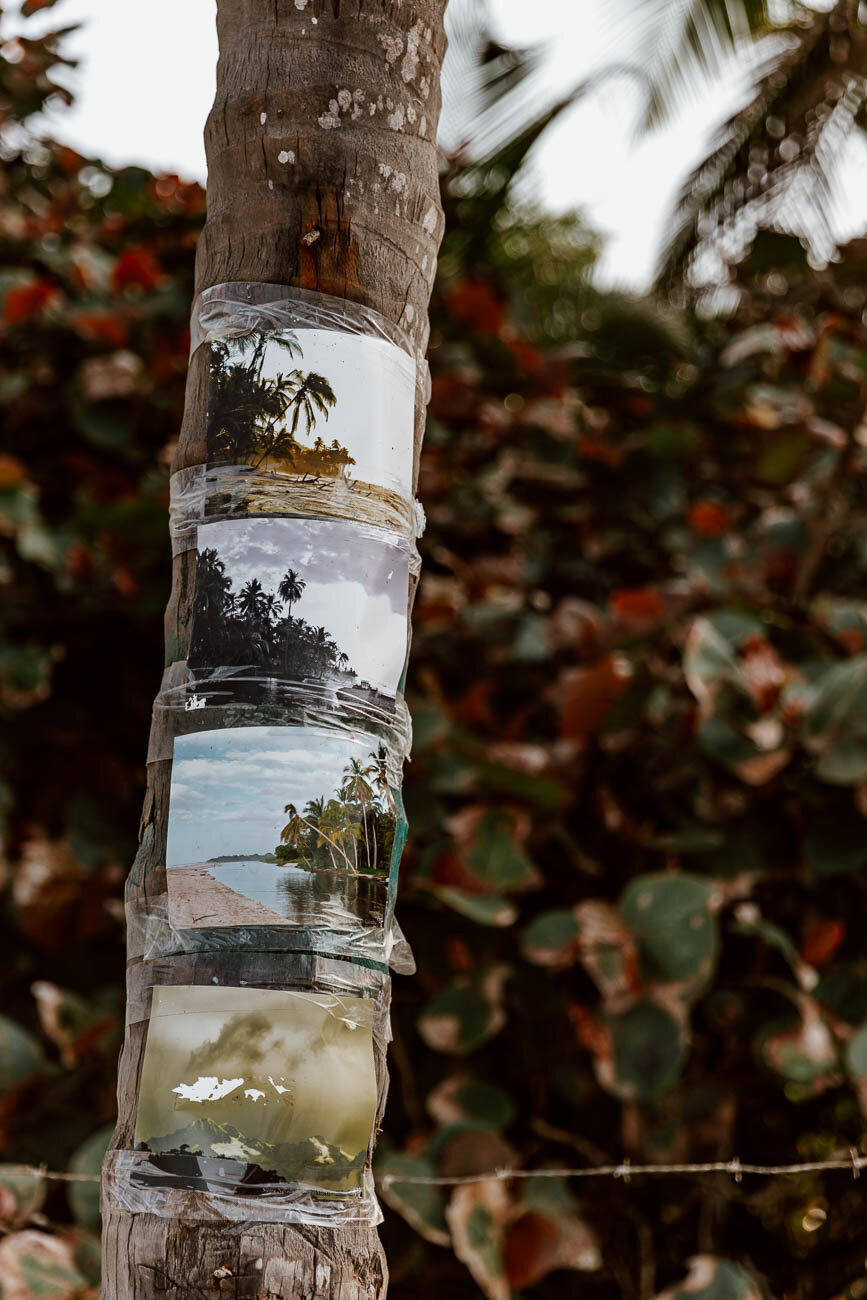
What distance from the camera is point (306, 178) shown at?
2.81 ft

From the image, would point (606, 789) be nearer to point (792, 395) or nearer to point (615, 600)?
point (615, 600)

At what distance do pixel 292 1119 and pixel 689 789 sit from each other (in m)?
1.70

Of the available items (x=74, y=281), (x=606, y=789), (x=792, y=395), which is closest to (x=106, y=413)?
(x=74, y=281)

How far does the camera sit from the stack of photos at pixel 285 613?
818 mm

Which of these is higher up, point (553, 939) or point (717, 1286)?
point (553, 939)

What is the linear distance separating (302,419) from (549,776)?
162 centimetres

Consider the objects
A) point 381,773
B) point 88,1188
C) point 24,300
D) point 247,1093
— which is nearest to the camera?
point 247,1093

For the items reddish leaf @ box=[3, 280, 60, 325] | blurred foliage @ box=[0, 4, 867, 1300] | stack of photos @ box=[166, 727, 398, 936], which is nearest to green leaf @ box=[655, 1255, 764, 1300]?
blurred foliage @ box=[0, 4, 867, 1300]

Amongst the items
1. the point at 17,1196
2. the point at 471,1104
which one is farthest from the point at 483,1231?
the point at 17,1196

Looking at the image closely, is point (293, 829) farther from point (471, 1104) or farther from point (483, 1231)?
point (471, 1104)

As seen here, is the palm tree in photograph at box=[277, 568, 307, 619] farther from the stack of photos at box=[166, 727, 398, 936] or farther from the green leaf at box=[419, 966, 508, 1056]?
the green leaf at box=[419, 966, 508, 1056]

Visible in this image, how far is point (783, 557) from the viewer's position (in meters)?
2.68

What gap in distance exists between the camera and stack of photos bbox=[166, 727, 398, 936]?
→ 792 millimetres

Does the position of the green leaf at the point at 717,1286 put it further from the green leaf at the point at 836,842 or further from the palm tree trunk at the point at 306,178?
the palm tree trunk at the point at 306,178
